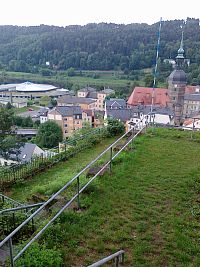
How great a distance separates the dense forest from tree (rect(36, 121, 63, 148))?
187 ft

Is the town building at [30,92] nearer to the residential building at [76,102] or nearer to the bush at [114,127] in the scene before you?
the residential building at [76,102]

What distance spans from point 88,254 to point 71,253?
0.23 meters

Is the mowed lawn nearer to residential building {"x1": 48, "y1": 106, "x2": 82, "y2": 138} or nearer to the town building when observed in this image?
residential building {"x1": 48, "y1": 106, "x2": 82, "y2": 138}

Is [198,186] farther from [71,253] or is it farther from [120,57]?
[120,57]

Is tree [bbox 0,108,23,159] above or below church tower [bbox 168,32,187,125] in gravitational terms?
below

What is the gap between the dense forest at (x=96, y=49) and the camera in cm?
9250

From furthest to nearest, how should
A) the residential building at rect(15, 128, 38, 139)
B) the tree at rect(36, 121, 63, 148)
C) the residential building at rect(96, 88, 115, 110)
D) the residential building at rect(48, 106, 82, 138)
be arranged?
the residential building at rect(96, 88, 115, 110)
the residential building at rect(48, 106, 82, 138)
the residential building at rect(15, 128, 38, 139)
the tree at rect(36, 121, 63, 148)

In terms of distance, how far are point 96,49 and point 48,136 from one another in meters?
77.2

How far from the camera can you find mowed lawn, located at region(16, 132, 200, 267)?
4.05 m

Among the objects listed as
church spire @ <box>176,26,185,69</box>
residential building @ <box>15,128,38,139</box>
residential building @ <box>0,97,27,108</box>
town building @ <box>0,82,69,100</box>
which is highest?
church spire @ <box>176,26,185,69</box>

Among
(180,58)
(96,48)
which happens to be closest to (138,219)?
(180,58)

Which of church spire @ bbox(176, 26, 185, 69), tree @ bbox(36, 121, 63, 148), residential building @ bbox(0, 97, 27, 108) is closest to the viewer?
tree @ bbox(36, 121, 63, 148)

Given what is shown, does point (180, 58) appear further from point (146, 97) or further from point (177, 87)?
point (146, 97)

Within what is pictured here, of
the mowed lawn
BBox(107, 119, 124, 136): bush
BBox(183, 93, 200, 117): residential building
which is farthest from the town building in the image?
the mowed lawn
